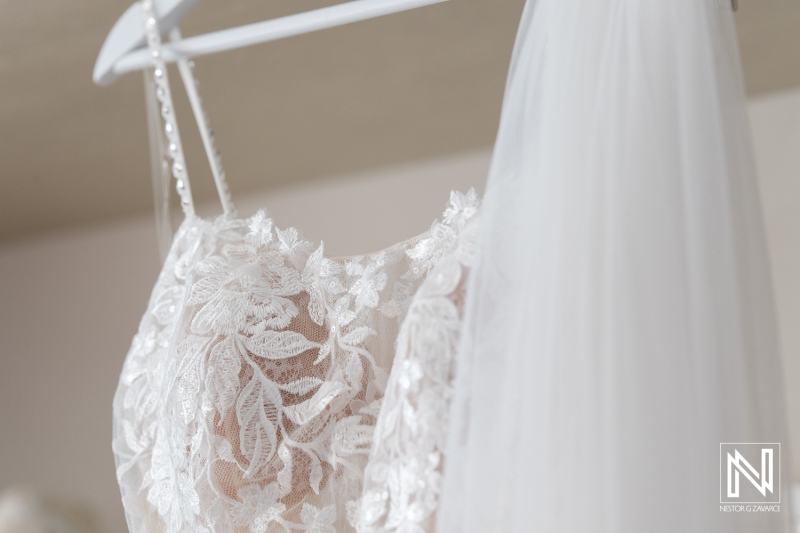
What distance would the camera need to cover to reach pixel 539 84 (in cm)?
67

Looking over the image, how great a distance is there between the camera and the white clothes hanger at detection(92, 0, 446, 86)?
88cm

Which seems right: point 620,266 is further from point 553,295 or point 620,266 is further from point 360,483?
point 360,483

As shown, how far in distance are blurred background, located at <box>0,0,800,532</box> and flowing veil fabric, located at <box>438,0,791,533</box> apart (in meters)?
0.40

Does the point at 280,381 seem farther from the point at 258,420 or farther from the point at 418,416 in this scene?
the point at 418,416

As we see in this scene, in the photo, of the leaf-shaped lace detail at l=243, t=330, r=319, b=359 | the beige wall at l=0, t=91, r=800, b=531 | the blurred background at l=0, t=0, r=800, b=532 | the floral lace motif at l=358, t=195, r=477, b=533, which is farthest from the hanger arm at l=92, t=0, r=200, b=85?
the beige wall at l=0, t=91, r=800, b=531

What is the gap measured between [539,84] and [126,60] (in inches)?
24.5

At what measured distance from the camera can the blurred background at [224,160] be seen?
179 cm

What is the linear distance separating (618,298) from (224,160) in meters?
2.10

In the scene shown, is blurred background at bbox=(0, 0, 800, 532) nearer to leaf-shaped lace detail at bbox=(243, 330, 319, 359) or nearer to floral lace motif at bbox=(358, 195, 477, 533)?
leaf-shaped lace detail at bbox=(243, 330, 319, 359)

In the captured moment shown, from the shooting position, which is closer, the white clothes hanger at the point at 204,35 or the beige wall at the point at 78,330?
the white clothes hanger at the point at 204,35

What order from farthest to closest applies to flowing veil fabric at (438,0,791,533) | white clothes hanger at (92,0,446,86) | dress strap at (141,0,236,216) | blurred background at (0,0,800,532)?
blurred background at (0,0,800,532)
dress strap at (141,0,236,216)
white clothes hanger at (92,0,446,86)
flowing veil fabric at (438,0,791,533)

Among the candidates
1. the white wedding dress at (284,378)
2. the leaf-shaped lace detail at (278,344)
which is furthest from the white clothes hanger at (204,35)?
the leaf-shaped lace detail at (278,344)

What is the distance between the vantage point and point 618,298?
0.56m
